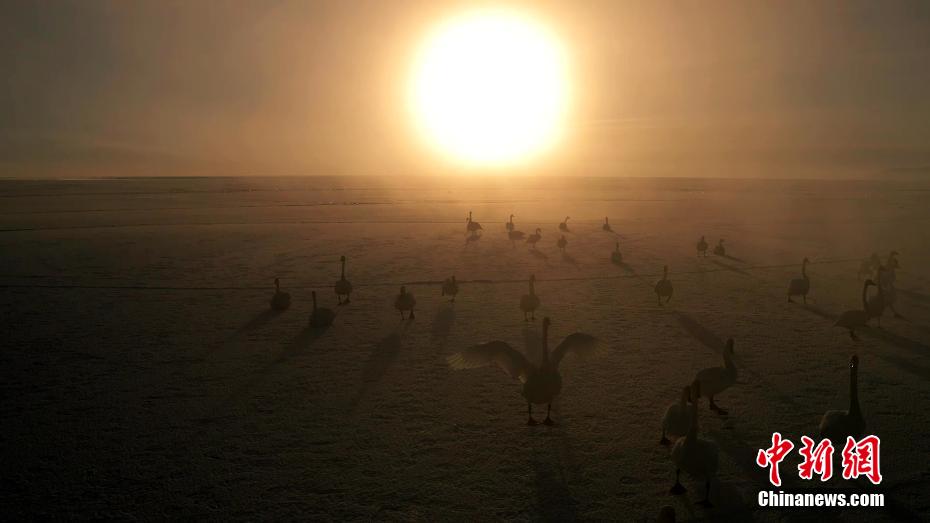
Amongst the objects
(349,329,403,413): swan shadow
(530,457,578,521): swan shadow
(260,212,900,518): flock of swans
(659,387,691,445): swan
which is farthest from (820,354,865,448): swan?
(349,329,403,413): swan shadow

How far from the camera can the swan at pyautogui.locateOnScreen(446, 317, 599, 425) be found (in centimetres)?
895

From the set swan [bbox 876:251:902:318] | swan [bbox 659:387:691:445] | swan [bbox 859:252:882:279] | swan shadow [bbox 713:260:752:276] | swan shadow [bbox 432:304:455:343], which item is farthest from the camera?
swan shadow [bbox 713:260:752:276]

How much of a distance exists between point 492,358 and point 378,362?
399 cm

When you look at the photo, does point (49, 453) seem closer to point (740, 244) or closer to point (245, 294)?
point (245, 294)

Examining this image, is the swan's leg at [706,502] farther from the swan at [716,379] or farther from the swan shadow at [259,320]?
the swan shadow at [259,320]

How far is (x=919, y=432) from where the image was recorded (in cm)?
883

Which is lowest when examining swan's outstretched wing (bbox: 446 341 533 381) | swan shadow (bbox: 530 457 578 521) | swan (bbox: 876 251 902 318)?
swan shadow (bbox: 530 457 578 521)

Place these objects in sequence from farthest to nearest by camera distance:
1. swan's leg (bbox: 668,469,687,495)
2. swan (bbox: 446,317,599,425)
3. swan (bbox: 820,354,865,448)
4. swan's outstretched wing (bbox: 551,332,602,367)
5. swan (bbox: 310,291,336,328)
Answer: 1. swan (bbox: 310,291,336,328)
2. swan's outstretched wing (bbox: 551,332,602,367)
3. swan (bbox: 446,317,599,425)
4. swan (bbox: 820,354,865,448)
5. swan's leg (bbox: 668,469,687,495)

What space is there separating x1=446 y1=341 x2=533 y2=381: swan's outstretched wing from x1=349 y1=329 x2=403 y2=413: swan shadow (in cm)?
235

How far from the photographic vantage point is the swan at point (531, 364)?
8945mm

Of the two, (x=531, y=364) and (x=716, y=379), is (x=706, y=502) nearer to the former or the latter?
(x=716, y=379)

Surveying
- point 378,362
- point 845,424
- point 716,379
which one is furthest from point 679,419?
point 378,362

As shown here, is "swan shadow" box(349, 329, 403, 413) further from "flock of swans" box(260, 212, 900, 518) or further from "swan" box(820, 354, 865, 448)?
"swan" box(820, 354, 865, 448)

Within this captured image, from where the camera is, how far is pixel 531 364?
9055mm
